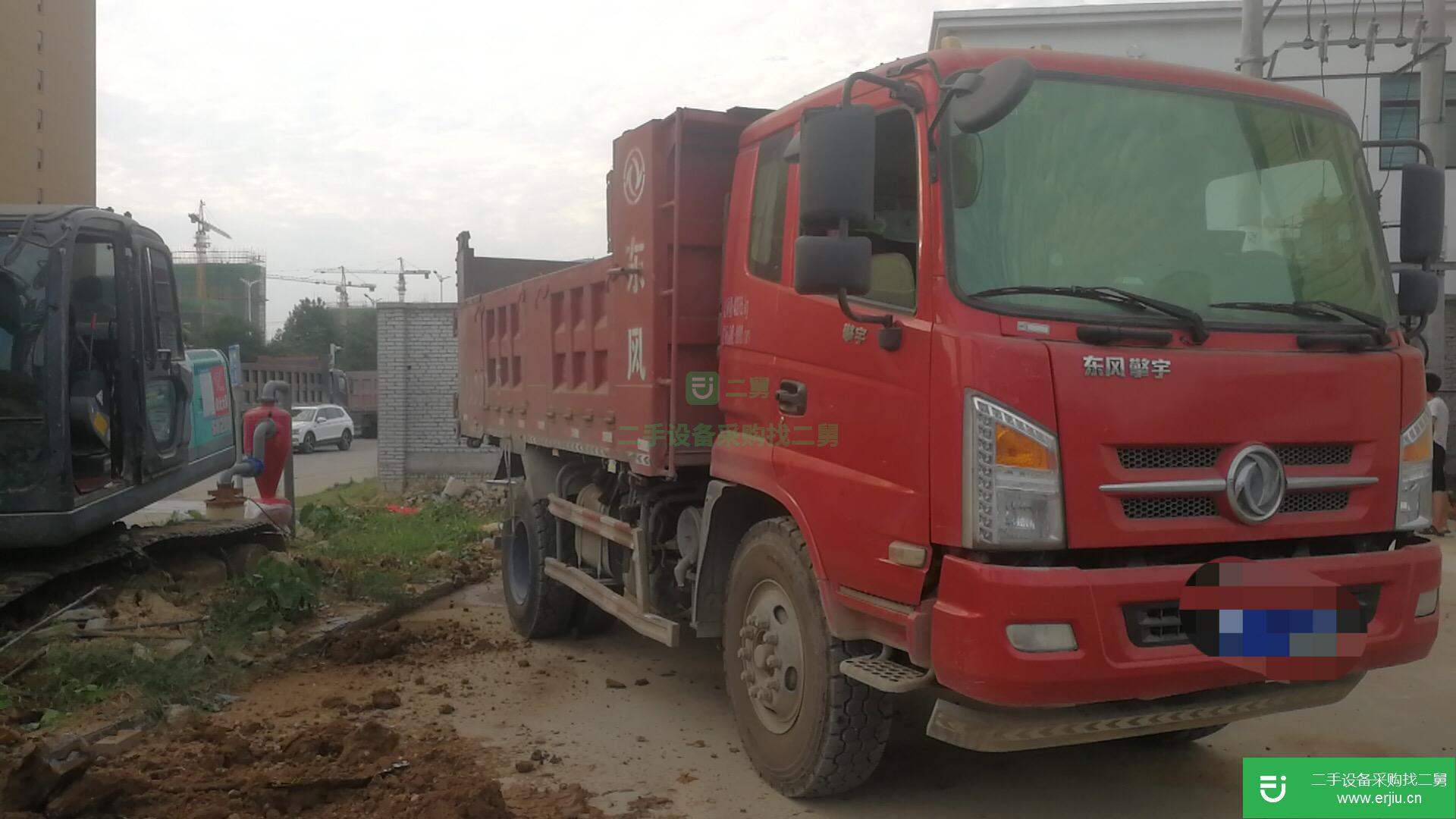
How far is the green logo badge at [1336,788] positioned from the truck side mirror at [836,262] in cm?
228

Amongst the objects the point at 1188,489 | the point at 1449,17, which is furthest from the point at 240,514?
the point at 1449,17

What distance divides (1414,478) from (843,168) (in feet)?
7.51

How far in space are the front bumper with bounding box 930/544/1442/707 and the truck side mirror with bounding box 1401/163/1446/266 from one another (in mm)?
1817

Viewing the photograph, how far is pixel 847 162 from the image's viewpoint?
11.6 feet

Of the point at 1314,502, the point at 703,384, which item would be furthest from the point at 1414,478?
the point at 703,384

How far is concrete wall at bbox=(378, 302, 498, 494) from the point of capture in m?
17.3

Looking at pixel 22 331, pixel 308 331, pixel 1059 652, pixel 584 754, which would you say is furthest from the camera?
pixel 308 331

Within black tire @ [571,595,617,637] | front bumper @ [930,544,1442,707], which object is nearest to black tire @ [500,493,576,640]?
black tire @ [571,595,617,637]

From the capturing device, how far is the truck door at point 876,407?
3609mm

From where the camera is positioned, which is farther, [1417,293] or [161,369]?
[161,369]

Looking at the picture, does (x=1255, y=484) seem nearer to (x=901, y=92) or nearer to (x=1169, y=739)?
(x=901, y=92)

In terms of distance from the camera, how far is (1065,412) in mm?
3330

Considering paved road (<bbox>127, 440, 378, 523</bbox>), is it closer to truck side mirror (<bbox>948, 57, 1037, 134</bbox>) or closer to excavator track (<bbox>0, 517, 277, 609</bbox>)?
excavator track (<bbox>0, 517, 277, 609</bbox>)

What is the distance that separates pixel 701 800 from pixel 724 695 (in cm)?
163
